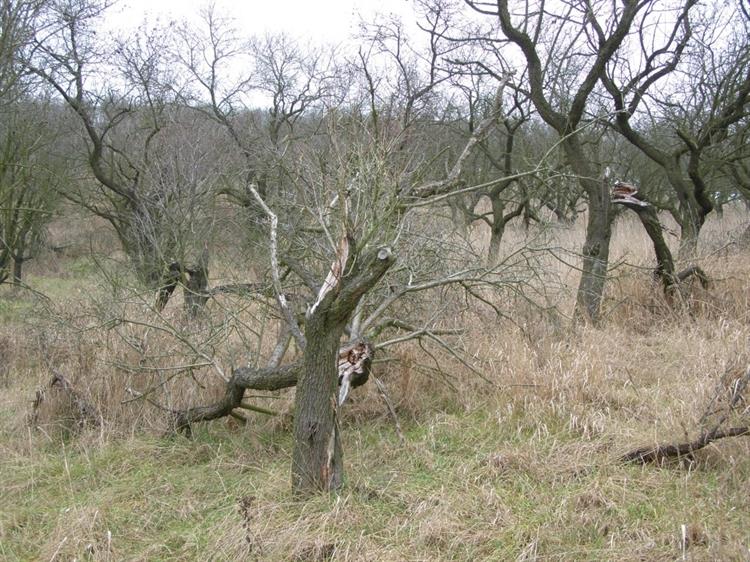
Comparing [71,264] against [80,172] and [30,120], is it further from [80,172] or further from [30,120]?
[30,120]

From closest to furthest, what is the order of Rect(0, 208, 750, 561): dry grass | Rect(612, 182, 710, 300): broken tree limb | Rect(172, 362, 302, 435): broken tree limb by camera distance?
Rect(0, 208, 750, 561): dry grass, Rect(172, 362, 302, 435): broken tree limb, Rect(612, 182, 710, 300): broken tree limb

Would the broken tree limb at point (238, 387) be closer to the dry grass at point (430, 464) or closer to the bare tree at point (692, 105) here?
the dry grass at point (430, 464)

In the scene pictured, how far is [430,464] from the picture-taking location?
4.14m

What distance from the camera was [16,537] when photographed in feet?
12.0

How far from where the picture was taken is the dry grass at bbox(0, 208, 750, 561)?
3240 mm

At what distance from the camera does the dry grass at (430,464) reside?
324 cm

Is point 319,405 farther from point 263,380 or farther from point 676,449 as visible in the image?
point 676,449

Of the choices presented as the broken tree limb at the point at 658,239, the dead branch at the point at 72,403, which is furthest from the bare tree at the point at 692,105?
the dead branch at the point at 72,403

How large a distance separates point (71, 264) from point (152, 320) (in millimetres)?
13330

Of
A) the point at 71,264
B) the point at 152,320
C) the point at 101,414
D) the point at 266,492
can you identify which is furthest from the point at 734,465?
the point at 71,264

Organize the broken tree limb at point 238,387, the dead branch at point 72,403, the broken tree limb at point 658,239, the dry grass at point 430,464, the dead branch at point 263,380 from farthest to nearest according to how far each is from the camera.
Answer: the broken tree limb at point 658,239 → the dead branch at point 72,403 → the broken tree limb at point 238,387 → the dead branch at point 263,380 → the dry grass at point 430,464

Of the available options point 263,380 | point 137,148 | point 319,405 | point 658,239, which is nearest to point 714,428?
point 319,405

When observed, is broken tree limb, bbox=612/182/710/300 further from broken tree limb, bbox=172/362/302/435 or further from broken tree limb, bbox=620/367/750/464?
broken tree limb, bbox=172/362/302/435

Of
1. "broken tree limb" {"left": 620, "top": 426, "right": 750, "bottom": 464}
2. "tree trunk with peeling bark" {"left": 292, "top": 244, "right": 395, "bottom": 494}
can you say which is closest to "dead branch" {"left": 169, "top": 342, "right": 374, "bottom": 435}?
"tree trunk with peeling bark" {"left": 292, "top": 244, "right": 395, "bottom": 494}
